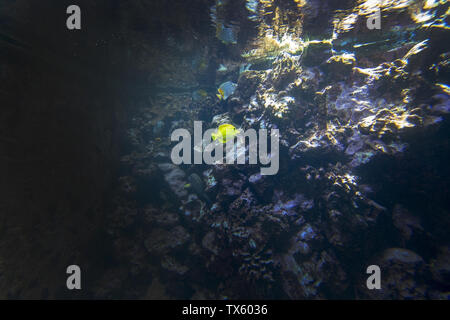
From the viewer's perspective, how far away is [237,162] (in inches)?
232

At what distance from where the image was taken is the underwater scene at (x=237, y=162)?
14.3 feet

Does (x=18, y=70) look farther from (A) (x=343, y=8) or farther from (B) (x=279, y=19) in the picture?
(A) (x=343, y=8)

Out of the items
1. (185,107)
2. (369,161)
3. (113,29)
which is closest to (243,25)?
A: (185,107)

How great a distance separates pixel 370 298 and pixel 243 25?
9916 millimetres

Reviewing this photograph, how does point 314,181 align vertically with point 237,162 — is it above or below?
below

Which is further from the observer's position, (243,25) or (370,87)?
(243,25)

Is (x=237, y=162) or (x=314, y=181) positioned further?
(x=237, y=162)

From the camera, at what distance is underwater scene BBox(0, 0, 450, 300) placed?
4.36m

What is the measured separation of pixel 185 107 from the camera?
948 cm

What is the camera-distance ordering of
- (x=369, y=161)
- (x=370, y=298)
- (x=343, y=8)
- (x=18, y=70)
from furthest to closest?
(x=343, y=8), (x=18, y=70), (x=369, y=161), (x=370, y=298)

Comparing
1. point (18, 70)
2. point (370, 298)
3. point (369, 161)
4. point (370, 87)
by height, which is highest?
point (18, 70)
